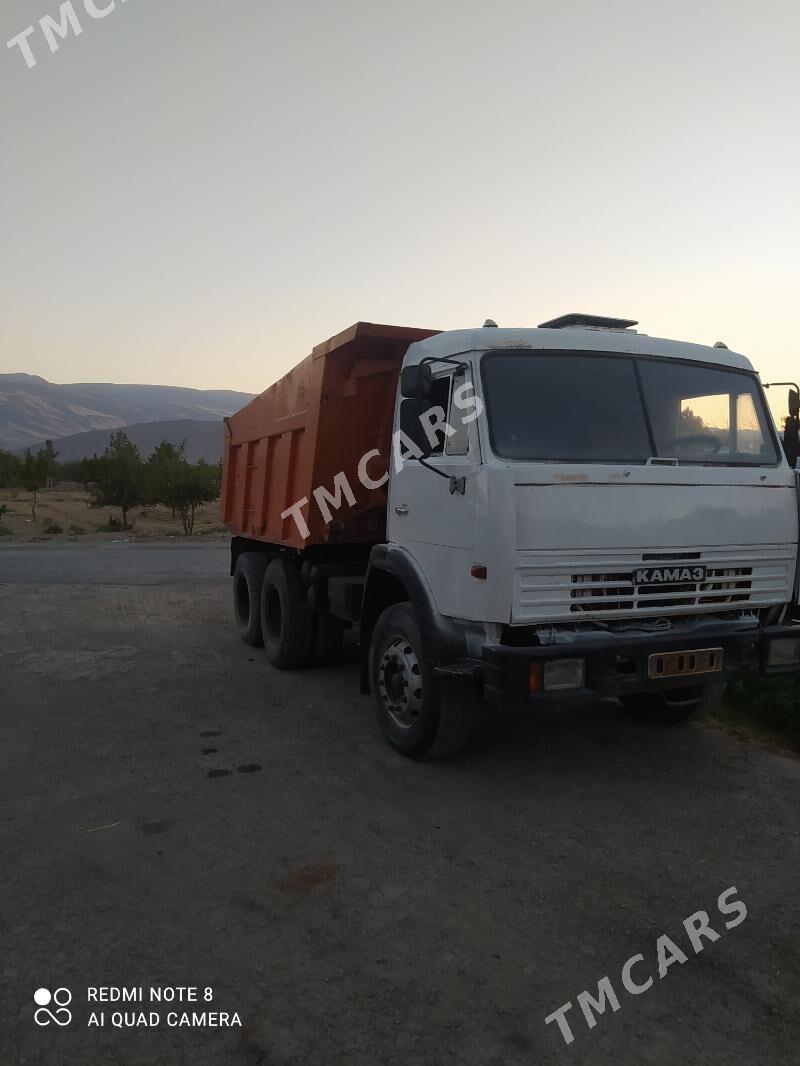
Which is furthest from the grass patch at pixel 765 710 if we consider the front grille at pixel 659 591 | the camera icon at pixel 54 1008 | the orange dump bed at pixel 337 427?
the camera icon at pixel 54 1008

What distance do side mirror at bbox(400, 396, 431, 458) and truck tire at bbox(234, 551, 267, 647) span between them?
422 cm

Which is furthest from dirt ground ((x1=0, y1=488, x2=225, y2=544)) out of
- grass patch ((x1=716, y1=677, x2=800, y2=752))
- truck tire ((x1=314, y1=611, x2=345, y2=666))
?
grass patch ((x1=716, y1=677, x2=800, y2=752))

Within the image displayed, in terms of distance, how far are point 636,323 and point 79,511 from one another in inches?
1687

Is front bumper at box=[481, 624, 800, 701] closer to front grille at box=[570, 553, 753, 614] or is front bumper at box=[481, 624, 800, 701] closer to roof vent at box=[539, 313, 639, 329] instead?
front grille at box=[570, 553, 753, 614]

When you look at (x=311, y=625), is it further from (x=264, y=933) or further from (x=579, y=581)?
(x=264, y=933)

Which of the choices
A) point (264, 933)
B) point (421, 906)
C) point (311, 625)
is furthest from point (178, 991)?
point (311, 625)

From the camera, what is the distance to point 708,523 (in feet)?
14.8

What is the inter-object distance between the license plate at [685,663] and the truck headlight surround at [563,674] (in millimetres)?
421

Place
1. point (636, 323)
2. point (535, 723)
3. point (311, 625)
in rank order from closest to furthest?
1. point (636, 323)
2. point (535, 723)
3. point (311, 625)

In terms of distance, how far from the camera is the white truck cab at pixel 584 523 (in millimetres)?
4188

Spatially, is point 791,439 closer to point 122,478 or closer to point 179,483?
point 179,483

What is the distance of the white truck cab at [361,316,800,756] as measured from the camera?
4.19 metres

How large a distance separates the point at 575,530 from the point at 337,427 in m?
2.83

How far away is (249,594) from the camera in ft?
29.0
